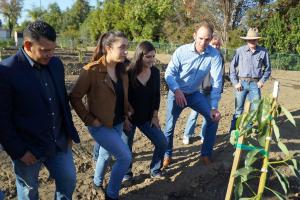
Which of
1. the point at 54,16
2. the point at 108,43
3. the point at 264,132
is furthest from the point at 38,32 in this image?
the point at 54,16

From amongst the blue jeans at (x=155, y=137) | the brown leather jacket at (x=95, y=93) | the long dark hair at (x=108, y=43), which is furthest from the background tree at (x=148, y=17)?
the brown leather jacket at (x=95, y=93)

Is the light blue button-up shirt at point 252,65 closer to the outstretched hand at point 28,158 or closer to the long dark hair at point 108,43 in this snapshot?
the long dark hair at point 108,43

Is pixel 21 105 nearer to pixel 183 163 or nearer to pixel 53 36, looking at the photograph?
pixel 53 36

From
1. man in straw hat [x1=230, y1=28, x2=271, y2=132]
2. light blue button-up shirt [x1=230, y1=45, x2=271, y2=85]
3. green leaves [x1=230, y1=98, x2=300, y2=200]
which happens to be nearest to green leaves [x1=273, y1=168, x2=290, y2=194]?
green leaves [x1=230, y1=98, x2=300, y2=200]

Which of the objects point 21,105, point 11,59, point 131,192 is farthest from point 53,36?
point 131,192

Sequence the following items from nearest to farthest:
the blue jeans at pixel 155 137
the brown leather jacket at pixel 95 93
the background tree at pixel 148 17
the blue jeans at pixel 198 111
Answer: the brown leather jacket at pixel 95 93 < the blue jeans at pixel 155 137 < the blue jeans at pixel 198 111 < the background tree at pixel 148 17

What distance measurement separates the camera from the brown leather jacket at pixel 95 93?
11.0 feet

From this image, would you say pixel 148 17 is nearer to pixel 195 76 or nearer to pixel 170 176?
pixel 195 76

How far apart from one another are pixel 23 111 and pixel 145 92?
59.1 inches

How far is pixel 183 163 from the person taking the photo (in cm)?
496

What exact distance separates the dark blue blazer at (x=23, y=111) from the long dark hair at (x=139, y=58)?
109 centimetres

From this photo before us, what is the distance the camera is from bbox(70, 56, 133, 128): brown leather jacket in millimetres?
3355

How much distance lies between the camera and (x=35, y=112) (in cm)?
278

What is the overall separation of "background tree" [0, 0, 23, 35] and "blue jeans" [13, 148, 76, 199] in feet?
163
